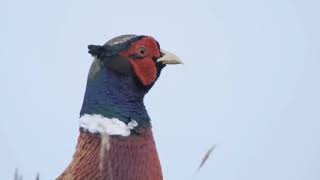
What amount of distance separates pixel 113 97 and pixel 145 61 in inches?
13.6

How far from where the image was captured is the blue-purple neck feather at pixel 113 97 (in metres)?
3.54

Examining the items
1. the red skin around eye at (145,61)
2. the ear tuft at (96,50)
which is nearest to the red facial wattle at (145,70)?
the red skin around eye at (145,61)

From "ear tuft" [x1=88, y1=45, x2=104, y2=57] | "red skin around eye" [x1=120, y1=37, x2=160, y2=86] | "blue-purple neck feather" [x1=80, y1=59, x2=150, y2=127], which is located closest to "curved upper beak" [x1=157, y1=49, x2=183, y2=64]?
"red skin around eye" [x1=120, y1=37, x2=160, y2=86]

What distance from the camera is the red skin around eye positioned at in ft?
12.1

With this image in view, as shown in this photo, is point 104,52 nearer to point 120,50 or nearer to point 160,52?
point 120,50

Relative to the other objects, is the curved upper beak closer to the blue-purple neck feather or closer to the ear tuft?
the blue-purple neck feather

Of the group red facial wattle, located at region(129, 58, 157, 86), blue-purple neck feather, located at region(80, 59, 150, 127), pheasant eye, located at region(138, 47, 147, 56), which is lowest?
blue-purple neck feather, located at region(80, 59, 150, 127)

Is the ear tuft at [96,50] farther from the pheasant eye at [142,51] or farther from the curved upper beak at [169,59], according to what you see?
the curved upper beak at [169,59]

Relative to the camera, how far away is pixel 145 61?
377 centimetres

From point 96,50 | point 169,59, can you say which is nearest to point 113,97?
point 96,50

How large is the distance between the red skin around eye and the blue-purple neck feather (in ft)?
0.24

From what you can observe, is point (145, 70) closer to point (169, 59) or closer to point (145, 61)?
point (145, 61)

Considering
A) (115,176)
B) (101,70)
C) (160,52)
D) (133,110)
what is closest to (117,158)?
(115,176)

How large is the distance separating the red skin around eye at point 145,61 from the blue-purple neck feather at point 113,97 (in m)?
0.07
